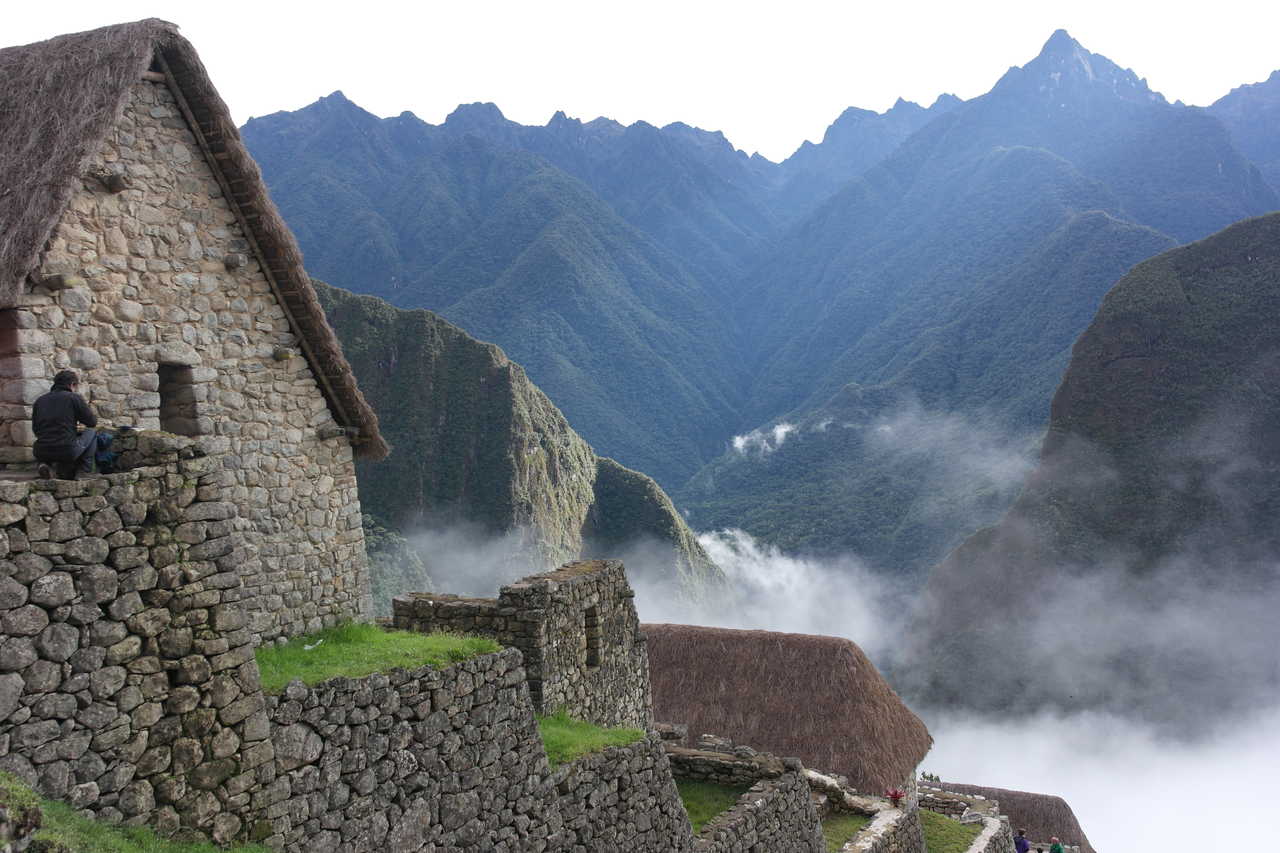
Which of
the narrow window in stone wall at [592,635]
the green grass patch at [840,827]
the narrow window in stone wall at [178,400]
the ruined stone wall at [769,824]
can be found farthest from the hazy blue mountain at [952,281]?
the narrow window in stone wall at [178,400]

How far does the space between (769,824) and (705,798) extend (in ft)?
3.20

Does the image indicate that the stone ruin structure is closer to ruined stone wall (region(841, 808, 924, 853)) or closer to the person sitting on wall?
the person sitting on wall

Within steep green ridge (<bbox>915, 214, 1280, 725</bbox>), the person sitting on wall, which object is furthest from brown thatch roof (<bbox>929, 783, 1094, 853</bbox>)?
the person sitting on wall

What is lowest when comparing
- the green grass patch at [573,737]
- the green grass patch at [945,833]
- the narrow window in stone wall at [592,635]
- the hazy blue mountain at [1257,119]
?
the green grass patch at [945,833]

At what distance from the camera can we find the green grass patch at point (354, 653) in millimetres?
6812

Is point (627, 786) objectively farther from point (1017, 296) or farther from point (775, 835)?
point (1017, 296)

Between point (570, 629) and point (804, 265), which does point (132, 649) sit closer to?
point (570, 629)

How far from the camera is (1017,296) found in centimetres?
10256

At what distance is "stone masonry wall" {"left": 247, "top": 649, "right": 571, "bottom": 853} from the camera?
6027 mm

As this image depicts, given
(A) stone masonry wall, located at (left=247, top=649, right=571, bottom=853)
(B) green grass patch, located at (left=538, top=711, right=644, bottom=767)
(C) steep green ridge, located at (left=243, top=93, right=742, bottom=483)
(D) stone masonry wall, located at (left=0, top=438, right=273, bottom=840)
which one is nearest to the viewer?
(D) stone masonry wall, located at (left=0, top=438, right=273, bottom=840)

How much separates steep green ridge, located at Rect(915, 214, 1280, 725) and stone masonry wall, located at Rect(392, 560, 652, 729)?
44.2 meters

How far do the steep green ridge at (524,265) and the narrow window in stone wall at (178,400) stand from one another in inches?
3612

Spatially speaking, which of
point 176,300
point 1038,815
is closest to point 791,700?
point 1038,815

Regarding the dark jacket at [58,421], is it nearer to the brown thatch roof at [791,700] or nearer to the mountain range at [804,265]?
the brown thatch roof at [791,700]
